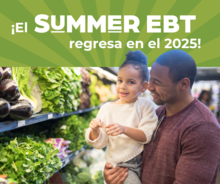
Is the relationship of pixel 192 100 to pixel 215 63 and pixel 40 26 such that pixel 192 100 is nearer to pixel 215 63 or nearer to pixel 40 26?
pixel 215 63

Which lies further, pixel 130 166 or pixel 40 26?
pixel 40 26

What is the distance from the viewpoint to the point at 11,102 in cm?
161

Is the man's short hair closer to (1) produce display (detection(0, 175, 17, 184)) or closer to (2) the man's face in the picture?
(2) the man's face

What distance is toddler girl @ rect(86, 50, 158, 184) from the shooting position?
60.3 inches

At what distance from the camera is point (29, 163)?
165cm

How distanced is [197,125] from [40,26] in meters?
1.71

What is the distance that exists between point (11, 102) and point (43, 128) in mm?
1511

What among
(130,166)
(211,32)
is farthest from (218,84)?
(130,166)

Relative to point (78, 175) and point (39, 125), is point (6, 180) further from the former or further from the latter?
point (78, 175)

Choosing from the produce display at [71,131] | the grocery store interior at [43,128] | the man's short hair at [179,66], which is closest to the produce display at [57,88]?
the grocery store interior at [43,128]

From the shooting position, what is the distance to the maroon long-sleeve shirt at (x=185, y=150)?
50.1 inches

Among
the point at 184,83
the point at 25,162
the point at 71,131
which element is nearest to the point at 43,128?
the point at 71,131

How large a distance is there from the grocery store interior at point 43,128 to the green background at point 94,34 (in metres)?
0.24

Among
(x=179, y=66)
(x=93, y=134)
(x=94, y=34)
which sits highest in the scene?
(x=94, y=34)
